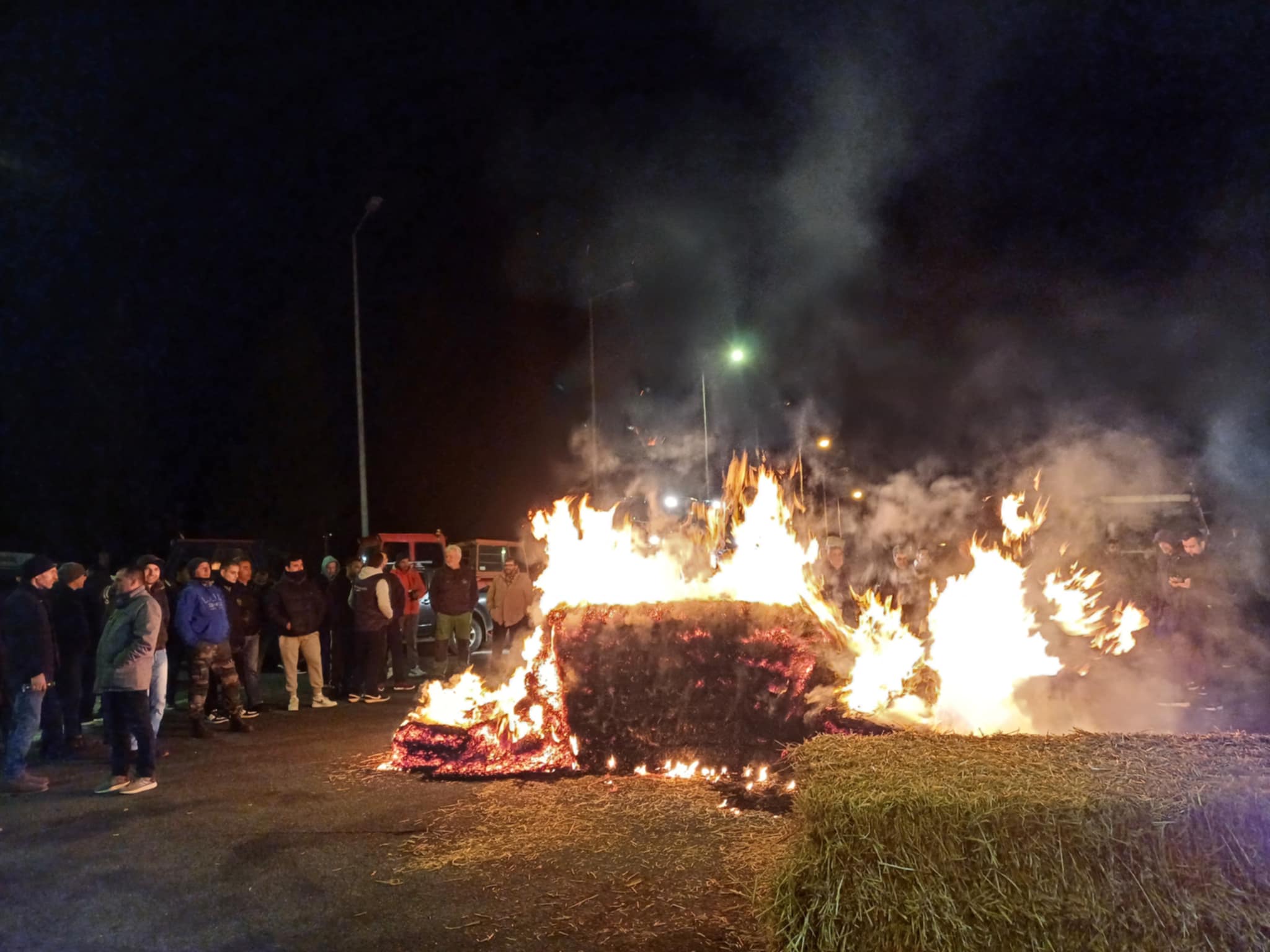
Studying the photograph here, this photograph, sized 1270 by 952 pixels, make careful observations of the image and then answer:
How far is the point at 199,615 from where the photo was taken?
8812 millimetres

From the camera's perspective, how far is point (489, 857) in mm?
5125

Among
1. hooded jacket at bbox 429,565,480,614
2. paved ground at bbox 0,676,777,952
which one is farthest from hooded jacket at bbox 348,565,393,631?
paved ground at bbox 0,676,777,952

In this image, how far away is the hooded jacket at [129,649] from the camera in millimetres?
6668

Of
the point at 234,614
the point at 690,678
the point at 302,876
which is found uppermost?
the point at 234,614

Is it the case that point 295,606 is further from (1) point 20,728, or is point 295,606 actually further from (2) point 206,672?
(1) point 20,728

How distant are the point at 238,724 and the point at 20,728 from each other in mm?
2345

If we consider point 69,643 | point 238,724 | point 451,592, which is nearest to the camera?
point 69,643

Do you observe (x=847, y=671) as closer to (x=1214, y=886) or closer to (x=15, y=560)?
(x=1214, y=886)

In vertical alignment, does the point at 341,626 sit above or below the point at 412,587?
below

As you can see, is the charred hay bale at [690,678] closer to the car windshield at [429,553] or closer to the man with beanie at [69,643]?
the man with beanie at [69,643]

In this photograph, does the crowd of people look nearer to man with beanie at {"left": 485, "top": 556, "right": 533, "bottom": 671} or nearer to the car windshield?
man with beanie at {"left": 485, "top": 556, "right": 533, "bottom": 671}

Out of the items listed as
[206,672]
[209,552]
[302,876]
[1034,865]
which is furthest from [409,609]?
[1034,865]

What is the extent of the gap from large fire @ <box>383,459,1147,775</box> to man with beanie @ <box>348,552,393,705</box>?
114 inches

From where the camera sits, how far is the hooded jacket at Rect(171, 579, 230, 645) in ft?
28.9
